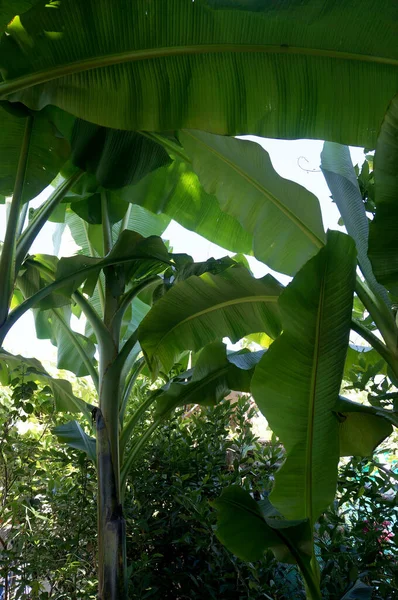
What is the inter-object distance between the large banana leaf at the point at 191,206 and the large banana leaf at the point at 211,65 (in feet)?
2.28

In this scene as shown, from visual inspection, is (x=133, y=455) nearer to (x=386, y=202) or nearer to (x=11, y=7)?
(x=386, y=202)

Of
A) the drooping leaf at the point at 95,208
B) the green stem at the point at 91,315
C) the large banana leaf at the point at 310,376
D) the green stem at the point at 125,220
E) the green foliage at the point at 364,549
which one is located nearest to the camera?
the large banana leaf at the point at 310,376

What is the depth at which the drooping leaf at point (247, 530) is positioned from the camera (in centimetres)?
92

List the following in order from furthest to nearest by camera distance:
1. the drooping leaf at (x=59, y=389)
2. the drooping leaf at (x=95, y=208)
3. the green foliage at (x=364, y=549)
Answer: the drooping leaf at (x=95, y=208) → the drooping leaf at (x=59, y=389) → the green foliage at (x=364, y=549)

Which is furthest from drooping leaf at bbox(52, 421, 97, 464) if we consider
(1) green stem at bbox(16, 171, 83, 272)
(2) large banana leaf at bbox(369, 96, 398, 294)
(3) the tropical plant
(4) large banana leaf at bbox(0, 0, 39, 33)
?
(4) large banana leaf at bbox(0, 0, 39, 33)

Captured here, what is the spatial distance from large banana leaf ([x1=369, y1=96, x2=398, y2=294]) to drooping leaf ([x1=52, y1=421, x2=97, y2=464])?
114cm

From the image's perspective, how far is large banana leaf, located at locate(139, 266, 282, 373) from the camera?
4.84 feet

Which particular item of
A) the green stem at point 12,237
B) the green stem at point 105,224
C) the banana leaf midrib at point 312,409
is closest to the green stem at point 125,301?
the green stem at point 105,224

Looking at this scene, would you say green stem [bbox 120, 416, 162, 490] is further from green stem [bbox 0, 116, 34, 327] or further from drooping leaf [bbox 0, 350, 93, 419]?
green stem [bbox 0, 116, 34, 327]

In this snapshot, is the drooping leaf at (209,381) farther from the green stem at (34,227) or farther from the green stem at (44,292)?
the green stem at (34,227)

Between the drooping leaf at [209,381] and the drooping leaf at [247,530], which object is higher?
the drooping leaf at [209,381]

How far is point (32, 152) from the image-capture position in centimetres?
151

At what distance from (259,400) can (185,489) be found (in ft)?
2.94

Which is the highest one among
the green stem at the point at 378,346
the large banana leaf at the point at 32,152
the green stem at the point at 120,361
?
the large banana leaf at the point at 32,152
